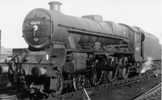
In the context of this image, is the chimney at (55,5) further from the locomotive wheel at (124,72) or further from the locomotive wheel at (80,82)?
the locomotive wheel at (124,72)

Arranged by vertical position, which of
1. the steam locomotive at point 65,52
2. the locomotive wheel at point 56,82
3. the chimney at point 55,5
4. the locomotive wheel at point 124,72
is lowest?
the locomotive wheel at point 124,72

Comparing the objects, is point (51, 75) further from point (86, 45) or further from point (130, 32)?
point (130, 32)

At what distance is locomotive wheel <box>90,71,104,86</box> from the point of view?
10.8 metres

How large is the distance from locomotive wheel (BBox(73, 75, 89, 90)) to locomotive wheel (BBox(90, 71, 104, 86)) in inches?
15.8

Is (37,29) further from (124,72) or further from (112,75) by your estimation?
(124,72)

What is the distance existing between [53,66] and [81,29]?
7.88ft

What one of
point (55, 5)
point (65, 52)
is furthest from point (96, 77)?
point (55, 5)

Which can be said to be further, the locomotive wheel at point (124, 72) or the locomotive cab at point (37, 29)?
the locomotive wheel at point (124, 72)

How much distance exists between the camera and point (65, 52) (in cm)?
854

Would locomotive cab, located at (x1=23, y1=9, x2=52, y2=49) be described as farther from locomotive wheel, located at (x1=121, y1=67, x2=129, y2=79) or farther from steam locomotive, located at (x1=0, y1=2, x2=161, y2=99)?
locomotive wheel, located at (x1=121, y1=67, x2=129, y2=79)

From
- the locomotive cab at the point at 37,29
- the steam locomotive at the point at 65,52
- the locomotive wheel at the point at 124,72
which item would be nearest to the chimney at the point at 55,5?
the steam locomotive at the point at 65,52

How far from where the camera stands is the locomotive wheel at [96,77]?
10750 millimetres

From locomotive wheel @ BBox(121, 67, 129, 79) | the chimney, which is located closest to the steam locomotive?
the chimney

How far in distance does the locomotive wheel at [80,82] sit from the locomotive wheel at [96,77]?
15.8 inches
